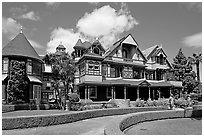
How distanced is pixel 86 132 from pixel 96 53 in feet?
71.4

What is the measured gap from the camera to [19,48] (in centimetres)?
3209

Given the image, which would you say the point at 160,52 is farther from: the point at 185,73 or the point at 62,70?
the point at 62,70

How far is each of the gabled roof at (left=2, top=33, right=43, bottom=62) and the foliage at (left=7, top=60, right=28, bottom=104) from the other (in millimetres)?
2045

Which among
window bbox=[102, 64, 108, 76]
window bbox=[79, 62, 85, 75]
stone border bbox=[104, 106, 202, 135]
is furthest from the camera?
window bbox=[102, 64, 108, 76]

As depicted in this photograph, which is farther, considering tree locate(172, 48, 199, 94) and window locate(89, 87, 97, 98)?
tree locate(172, 48, 199, 94)

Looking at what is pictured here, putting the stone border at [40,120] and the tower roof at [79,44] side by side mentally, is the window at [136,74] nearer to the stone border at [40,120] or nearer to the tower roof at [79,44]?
the tower roof at [79,44]

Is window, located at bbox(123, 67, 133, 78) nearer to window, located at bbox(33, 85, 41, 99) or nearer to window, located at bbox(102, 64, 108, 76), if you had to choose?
window, located at bbox(102, 64, 108, 76)

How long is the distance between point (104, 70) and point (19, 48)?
48.7ft

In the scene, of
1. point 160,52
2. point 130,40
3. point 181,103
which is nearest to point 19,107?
point 130,40

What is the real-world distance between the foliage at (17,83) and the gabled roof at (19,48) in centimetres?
205

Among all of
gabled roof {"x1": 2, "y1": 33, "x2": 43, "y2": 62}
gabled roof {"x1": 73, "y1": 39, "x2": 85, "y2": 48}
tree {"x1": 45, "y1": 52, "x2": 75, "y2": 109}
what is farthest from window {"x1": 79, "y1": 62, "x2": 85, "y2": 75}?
gabled roof {"x1": 2, "y1": 33, "x2": 43, "y2": 62}

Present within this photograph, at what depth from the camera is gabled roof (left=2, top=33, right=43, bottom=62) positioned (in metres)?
30.8

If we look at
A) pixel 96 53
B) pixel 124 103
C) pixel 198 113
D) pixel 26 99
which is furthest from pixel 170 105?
Answer: pixel 26 99

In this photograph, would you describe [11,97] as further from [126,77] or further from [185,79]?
[185,79]
